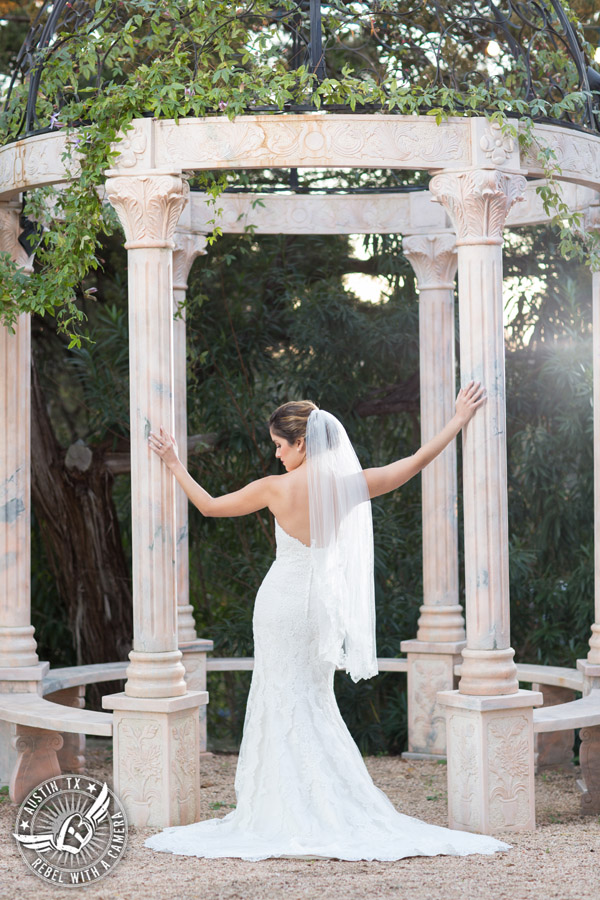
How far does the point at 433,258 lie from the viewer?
8.64 metres

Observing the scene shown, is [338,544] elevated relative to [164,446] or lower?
lower

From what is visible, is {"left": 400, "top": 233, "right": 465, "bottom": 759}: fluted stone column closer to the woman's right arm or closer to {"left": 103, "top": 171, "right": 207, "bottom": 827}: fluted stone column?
the woman's right arm

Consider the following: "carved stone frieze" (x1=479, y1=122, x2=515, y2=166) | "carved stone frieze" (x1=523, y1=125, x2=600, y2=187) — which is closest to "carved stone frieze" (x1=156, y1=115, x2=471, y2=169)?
"carved stone frieze" (x1=479, y1=122, x2=515, y2=166)

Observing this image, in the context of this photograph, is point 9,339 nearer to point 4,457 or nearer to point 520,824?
point 4,457

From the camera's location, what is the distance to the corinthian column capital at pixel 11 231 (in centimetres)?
746

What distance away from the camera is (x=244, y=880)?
5.10m

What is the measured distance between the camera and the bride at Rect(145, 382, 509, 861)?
5730mm

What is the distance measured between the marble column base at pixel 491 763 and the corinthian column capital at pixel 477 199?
2486mm

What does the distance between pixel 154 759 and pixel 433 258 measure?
4343mm

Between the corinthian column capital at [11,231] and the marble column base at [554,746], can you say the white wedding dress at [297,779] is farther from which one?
the corinthian column capital at [11,231]

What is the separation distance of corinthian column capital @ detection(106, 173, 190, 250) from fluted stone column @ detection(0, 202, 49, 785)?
4.98 feet

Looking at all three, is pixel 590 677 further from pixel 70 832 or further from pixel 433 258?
pixel 70 832

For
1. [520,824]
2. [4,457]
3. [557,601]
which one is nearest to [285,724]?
[520,824]

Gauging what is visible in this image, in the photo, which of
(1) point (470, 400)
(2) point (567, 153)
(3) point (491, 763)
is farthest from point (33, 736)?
(2) point (567, 153)
